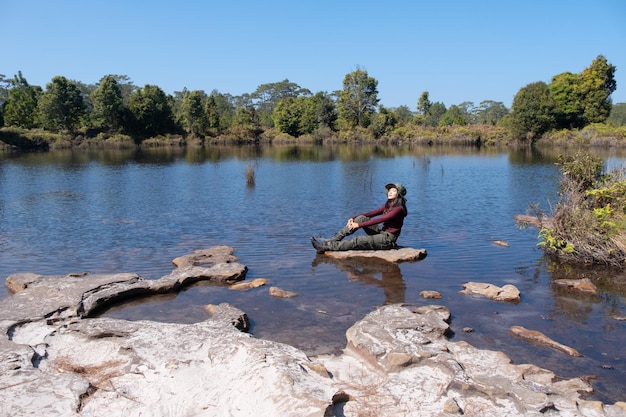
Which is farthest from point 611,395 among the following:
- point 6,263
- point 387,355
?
point 6,263

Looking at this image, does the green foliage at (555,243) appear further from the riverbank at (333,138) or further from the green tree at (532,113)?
the green tree at (532,113)

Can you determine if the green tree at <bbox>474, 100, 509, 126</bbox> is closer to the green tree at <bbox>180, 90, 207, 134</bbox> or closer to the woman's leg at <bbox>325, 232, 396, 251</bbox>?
the green tree at <bbox>180, 90, 207, 134</bbox>

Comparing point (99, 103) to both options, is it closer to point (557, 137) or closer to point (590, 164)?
point (557, 137)

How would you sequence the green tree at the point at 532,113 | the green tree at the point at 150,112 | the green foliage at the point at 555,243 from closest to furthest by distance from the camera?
1. the green foliage at the point at 555,243
2. the green tree at the point at 532,113
3. the green tree at the point at 150,112

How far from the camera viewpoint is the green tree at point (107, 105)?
7344cm

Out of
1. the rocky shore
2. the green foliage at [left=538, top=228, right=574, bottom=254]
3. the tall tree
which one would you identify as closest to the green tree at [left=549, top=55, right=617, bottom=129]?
the tall tree

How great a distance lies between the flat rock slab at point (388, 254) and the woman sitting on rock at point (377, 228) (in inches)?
4.7

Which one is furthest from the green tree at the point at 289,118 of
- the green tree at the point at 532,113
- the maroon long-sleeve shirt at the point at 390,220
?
the maroon long-sleeve shirt at the point at 390,220

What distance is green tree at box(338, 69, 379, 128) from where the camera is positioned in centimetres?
8394

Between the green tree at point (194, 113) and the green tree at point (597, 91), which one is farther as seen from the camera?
the green tree at point (194, 113)

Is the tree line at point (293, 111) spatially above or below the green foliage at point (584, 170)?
above

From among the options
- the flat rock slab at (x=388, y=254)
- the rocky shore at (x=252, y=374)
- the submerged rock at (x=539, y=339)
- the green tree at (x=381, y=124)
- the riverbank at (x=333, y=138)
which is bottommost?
the submerged rock at (x=539, y=339)

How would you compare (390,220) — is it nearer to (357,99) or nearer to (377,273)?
(377,273)

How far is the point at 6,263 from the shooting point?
11.7 m
